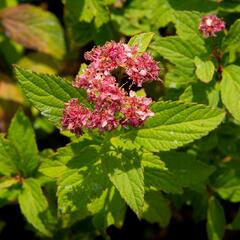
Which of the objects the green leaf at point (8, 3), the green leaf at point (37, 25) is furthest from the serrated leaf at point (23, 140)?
the green leaf at point (8, 3)

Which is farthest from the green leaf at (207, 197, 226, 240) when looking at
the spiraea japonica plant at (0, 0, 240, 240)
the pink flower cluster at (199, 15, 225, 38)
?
the pink flower cluster at (199, 15, 225, 38)

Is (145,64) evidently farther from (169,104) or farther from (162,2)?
(162,2)

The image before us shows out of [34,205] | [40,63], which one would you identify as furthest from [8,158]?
[40,63]

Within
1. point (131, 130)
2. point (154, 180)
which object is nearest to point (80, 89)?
point (131, 130)

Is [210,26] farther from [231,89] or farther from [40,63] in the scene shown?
[40,63]

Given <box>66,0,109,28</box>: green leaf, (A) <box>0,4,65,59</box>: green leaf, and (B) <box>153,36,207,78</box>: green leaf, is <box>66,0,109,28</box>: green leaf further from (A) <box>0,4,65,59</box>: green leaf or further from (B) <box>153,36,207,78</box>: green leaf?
(A) <box>0,4,65,59</box>: green leaf
